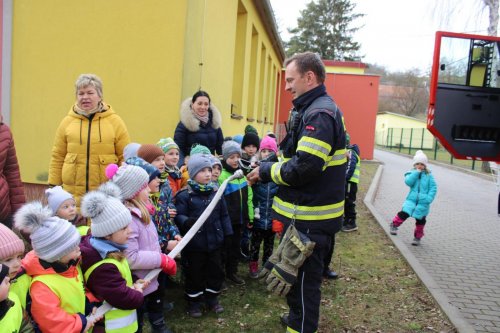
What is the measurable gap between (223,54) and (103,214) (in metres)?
5.41

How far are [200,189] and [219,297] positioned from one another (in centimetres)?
125

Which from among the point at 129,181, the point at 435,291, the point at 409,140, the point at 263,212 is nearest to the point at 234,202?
the point at 263,212

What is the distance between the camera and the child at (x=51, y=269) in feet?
6.82

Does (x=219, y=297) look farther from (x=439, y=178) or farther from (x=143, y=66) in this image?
(x=439, y=178)

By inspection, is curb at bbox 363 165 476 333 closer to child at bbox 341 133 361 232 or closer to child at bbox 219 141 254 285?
child at bbox 341 133 361 232

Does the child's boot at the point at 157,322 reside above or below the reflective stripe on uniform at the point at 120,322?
below

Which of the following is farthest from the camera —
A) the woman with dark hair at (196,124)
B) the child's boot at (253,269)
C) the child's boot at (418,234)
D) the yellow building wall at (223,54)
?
the child's boot at (418,234)

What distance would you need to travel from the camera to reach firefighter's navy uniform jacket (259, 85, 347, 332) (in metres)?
2.89

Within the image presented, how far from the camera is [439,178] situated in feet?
60.8

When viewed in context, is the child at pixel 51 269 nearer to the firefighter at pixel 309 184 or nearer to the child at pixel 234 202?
the firefighter at pixel 309 184

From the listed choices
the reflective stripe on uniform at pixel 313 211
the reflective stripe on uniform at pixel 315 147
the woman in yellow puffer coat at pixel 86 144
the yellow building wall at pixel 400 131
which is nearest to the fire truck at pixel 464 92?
the reflective stripe on uniform at pixel 313 211

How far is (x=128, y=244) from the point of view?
278 centimetres

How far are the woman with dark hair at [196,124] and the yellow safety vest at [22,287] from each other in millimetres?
2990

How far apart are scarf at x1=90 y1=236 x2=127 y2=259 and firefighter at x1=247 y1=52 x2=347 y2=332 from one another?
3.86ft
